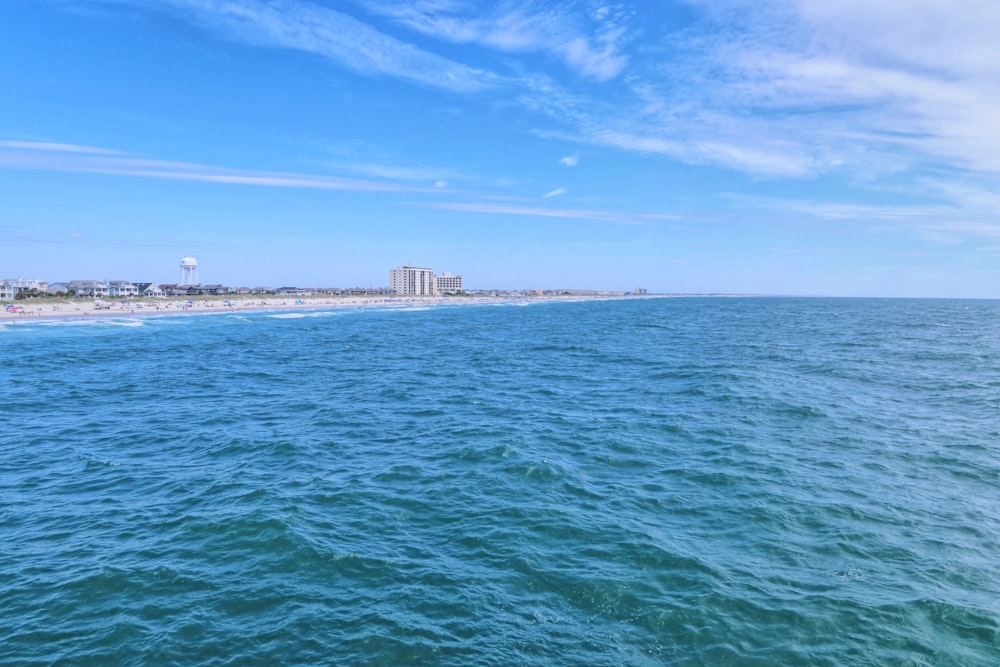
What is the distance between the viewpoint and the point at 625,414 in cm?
3023

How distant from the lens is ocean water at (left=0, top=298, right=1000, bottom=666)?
11.2m

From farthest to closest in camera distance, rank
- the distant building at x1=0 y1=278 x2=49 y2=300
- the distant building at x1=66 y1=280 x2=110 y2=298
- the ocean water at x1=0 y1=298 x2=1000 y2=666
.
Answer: the distant building at x1=66 y1=280 x2=110 y2=298, the distant building at x1=0 y1=278 x2=49 y2=300, the ocean water at x1=0 y1=298 x2=1000 y2=666

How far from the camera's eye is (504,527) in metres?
16.2

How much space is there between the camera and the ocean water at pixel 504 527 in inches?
440

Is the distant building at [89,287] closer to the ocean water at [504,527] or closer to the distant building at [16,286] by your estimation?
the distant building at [16,286]

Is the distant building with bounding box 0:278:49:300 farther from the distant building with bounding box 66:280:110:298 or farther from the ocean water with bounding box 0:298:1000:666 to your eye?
the ocean water with bounding box 0:298:1000:666

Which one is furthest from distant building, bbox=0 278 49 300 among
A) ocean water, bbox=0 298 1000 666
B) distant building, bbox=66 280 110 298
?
ocean water, bbox=0 298 1000 666

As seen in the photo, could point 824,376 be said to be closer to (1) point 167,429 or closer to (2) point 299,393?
(2) point 299,393

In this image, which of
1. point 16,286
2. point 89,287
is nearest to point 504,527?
point 16,286

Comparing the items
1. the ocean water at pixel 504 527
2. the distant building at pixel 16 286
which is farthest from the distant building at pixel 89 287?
the ocean water at pixel 504 527

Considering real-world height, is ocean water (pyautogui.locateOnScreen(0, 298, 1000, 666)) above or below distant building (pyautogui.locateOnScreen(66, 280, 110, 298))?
below

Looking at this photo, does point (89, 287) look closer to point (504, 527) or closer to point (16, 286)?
point (16, 286)

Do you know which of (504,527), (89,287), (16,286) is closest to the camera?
(504,527)

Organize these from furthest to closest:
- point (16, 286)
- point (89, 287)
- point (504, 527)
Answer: point (89, 287) → point (16, 286) → point (504, 527)
